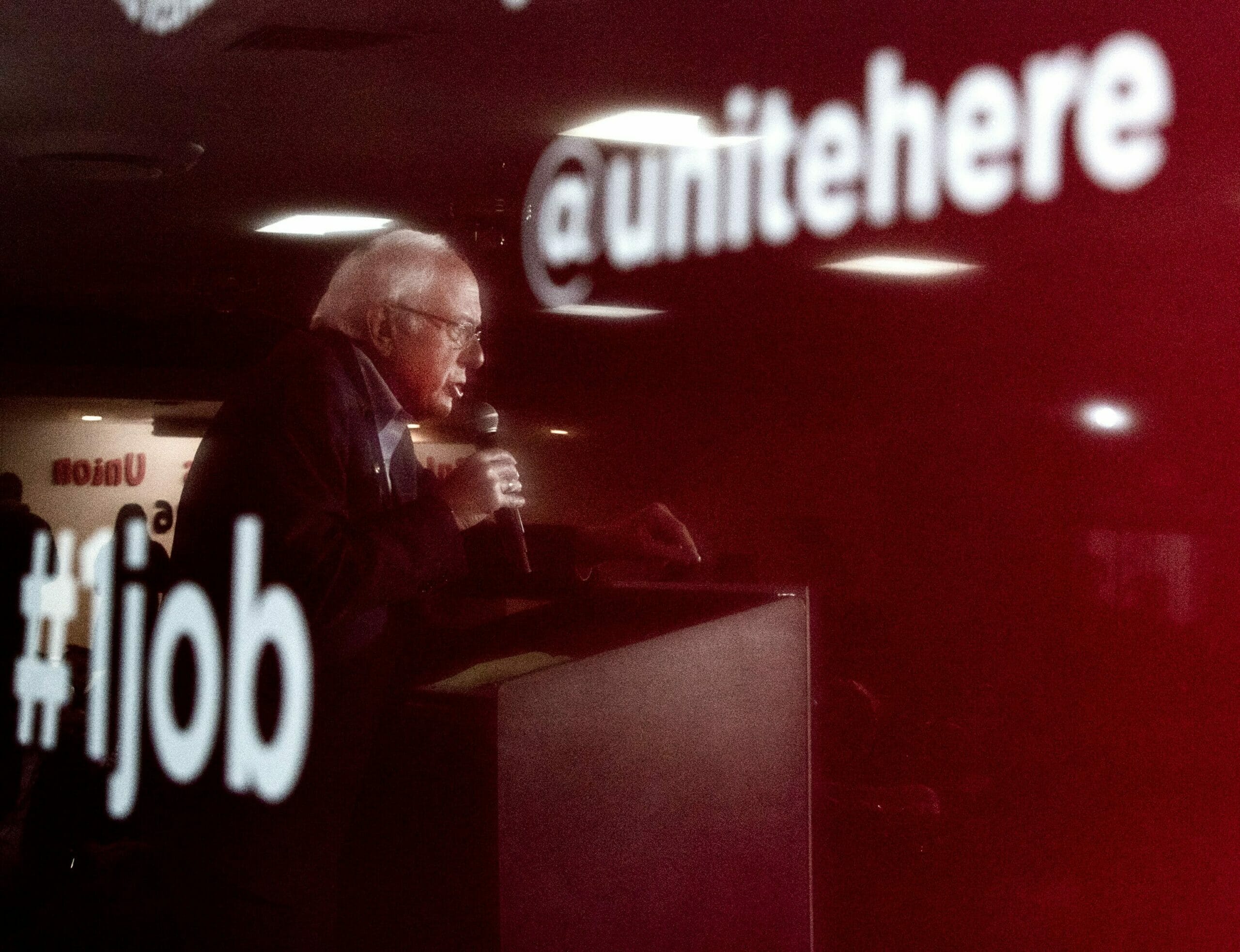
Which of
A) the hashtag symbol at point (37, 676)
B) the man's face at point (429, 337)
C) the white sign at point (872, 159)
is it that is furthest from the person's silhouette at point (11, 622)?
the man's face at point (429, 337)

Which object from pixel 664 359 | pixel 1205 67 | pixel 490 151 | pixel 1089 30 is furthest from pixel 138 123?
pixel 664 359

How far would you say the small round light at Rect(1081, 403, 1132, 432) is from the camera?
21.6ft

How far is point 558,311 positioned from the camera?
7.03 meters

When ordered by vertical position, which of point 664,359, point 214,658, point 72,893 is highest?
point 664,359

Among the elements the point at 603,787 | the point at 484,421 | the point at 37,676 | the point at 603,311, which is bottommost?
the point at 37,676

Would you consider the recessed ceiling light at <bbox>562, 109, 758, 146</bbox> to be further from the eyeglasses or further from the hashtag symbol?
the eyeglasses

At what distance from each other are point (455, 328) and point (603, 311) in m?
5.39

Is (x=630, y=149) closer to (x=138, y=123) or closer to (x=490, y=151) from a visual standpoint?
(x=490, y=151)

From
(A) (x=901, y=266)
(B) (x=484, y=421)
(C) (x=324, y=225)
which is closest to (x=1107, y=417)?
(A) (x=901, y=266)

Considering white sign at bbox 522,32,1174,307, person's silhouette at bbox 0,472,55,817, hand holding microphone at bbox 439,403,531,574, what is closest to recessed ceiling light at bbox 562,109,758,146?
white sign at bbox 522,32,1174,307

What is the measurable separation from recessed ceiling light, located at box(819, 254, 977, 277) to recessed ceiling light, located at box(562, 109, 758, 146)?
59.4 inches

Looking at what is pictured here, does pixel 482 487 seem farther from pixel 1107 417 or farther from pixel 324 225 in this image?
pixel 1107 417

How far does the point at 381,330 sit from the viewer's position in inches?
64.2

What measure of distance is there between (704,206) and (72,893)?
9.53 ft
